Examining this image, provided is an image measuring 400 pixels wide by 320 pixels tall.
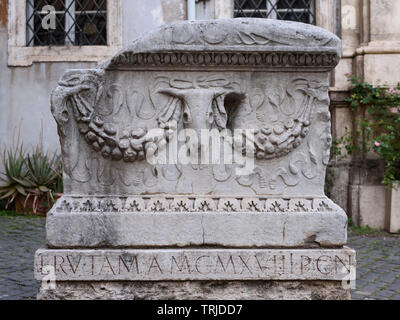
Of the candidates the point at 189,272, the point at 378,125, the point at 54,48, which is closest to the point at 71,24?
the point at 54,48

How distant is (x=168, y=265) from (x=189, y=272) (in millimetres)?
126

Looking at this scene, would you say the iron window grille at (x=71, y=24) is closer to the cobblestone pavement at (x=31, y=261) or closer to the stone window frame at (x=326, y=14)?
the stone window frame at (x=326, y=14)

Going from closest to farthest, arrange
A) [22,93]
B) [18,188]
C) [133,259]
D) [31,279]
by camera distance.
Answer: [133,259], [31,279], [18,188], [22,93]

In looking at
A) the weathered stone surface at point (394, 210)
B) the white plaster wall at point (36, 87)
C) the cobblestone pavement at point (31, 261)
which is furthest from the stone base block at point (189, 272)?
the white plaster wall at point (36, 87)

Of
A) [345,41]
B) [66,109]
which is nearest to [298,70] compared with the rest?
[66,109]

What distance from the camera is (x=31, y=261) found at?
400cm

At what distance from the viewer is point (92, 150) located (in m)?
2.66

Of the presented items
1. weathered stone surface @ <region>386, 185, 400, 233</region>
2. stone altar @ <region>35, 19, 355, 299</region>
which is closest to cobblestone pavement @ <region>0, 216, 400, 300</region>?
weathered stone surface @ <region>386, 185, 400, 233</region>

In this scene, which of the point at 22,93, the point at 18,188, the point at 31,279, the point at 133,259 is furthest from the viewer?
the point at 22,93

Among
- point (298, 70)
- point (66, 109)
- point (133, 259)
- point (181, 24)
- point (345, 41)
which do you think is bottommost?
point (133, 259)

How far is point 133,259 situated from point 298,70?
147cm

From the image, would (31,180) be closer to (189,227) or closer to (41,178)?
(41,178)

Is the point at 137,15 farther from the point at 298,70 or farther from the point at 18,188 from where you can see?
the point at 298,70

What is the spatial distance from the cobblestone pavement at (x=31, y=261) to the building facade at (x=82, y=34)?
5.23 ft
